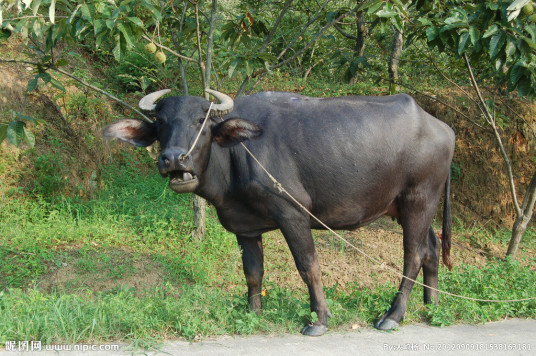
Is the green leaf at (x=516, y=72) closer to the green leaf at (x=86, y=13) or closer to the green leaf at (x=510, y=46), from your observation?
the green leaf at (x=510, y=46)

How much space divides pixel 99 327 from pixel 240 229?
1.34 metres

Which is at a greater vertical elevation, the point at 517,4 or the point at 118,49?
the point at 517,4

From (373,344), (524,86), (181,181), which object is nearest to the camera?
(181,181)

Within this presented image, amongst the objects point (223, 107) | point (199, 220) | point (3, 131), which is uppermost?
point (223, 107)

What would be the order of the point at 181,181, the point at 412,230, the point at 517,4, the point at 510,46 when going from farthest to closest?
the point at 510,46, the point at 412,230, the point at 517,4, the point at 181,181

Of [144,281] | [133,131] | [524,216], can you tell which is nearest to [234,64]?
[133,131]

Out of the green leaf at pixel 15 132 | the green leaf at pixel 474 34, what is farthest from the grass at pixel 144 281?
the green leaf at pixel 474 34

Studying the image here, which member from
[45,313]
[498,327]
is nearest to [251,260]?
[45,313]

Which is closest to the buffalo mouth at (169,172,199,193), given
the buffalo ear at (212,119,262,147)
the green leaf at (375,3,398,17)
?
the buffalo ear at (212,119,262,147)

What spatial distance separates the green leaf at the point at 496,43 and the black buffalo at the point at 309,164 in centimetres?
79

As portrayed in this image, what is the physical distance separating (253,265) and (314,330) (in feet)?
2.62

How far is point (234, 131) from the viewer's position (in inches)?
161

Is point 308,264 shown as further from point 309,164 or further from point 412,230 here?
point 412,230

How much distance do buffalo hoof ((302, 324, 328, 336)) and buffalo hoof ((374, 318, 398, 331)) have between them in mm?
476
